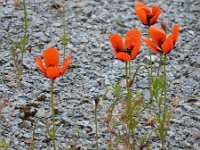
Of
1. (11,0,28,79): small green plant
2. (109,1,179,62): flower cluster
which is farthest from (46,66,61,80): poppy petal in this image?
(11,0,28,79): small green plant

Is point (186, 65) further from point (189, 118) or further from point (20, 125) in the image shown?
point (20, 125)

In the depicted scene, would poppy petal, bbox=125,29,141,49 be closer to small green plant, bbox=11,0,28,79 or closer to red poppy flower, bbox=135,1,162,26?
red poppy flower, bbox=135,1,162,26

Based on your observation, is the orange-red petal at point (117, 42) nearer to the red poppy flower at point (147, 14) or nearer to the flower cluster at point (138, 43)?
the flower cluster at point (138, 43)

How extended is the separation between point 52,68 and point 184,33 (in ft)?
5.55

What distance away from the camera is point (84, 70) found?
130 inches

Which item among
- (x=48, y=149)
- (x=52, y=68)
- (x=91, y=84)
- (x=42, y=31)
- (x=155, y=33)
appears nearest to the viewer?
(x=52, y=68)

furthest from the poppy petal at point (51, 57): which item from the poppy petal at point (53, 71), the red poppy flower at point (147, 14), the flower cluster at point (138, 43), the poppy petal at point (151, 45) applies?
the red poppy flower at point (147, 14)

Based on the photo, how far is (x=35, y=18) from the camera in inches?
150

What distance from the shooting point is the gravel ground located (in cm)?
277

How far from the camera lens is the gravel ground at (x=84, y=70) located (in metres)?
2.77

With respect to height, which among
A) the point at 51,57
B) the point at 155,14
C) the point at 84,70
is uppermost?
the point at 155,14

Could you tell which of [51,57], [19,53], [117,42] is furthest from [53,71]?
[19,53]

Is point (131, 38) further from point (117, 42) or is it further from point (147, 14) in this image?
point (147, 14)

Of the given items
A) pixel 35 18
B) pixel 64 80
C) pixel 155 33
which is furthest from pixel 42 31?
pixel 155 33
